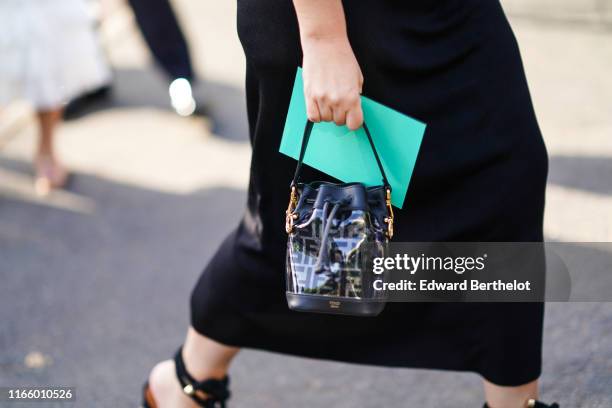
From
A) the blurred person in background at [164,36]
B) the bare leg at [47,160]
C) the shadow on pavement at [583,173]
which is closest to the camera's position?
the shadow on pavement at [583,173]

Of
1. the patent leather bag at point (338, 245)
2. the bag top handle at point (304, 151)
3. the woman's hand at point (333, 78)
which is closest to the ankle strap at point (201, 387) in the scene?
the patent leather bag at point (338, 245)

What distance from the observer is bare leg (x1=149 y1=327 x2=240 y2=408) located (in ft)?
6.35

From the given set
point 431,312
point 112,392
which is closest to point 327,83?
point 431,312

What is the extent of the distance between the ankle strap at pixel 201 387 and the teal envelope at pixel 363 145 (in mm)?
691

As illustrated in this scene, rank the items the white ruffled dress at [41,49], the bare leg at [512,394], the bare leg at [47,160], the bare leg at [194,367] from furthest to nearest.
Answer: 1. the bare leg at [47,160]
2. the white ruffled dress at [41,49]
3. the bare leg at [194,367]
4. the bare leg at [512,394]

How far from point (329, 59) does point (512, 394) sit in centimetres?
82

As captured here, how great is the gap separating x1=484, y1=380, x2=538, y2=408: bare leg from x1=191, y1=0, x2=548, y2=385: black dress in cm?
3

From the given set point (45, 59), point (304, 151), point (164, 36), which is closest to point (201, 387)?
point (304, 151)

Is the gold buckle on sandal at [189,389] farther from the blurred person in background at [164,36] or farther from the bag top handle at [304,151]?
the blurred person in background at [164,36]

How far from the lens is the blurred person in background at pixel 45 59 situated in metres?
3.86

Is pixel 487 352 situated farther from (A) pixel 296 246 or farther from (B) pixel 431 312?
(A) pixel 296 246

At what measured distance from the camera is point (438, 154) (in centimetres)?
155

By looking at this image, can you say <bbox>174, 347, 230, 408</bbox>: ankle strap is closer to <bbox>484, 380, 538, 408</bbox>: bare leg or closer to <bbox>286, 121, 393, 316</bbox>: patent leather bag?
<bbox>286, 121, 393, 316</bbox>: patent leather bag

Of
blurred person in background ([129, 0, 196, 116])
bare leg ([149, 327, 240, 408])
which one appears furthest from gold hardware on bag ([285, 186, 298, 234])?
blurred person in background ([129, 0, 196, 116])
